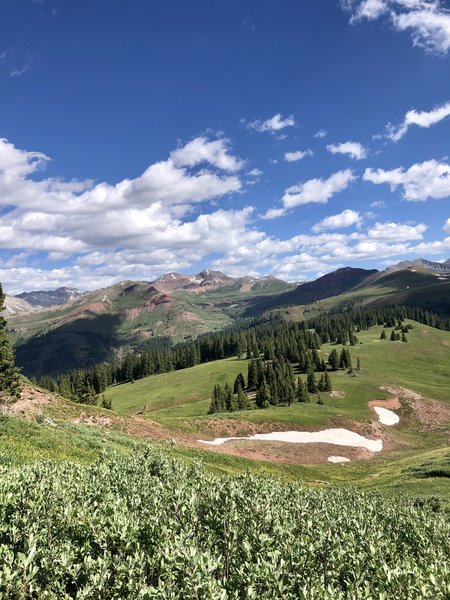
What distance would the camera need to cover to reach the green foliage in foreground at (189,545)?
7.00 meters

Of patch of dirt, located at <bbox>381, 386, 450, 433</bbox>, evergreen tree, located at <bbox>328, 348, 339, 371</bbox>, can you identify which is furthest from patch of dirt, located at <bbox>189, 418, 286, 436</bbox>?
evergreen tree, located at <bbox>328, 348, 339, 371</bbox>

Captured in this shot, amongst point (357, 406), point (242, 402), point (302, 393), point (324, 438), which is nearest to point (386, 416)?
point (357, 406)

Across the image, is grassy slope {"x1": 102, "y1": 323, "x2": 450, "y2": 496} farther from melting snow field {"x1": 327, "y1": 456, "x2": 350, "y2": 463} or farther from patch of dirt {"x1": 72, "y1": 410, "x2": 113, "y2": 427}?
patch of dirt {"x1": 72, "y1": 410, "x2": 113, "y2": 427}

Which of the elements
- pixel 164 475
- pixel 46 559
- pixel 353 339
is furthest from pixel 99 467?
pixel 353 339

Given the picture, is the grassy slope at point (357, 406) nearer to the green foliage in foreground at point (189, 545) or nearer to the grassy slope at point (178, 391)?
the grassy slope at point (178, 391)

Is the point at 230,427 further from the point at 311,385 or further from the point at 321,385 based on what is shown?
the point at 321,385

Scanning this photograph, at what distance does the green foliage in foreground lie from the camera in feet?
23.0

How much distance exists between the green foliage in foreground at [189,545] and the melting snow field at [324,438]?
57553 mm

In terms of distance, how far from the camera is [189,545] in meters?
8.25

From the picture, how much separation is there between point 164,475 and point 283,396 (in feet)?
317

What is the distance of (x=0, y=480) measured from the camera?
34.7 ft

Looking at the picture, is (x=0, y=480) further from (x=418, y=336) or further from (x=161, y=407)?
(x=418, y=336)

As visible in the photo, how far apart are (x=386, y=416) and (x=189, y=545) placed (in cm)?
10043

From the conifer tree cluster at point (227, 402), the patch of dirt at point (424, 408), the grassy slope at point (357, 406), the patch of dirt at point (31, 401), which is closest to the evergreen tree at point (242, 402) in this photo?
the conifer tree cluster at point (227, 402)
